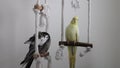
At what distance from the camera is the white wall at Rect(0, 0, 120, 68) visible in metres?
1.41

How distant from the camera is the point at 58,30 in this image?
150 cm

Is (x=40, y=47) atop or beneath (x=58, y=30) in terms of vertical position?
beneath

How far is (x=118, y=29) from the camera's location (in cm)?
157

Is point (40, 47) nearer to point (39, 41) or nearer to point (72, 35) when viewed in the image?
point (39, 41)

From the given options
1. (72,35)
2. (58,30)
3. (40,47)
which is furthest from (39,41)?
(58,30)

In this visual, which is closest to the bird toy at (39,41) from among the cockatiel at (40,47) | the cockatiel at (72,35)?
the cockatiel at (40,47)

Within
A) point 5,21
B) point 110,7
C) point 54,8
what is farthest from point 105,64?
point 5,21

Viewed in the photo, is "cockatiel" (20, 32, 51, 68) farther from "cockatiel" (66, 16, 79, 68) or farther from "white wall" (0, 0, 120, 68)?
"white wall" (0, 0, 120, 68)

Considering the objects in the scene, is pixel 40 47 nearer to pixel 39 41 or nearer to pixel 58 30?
pixel 39 41

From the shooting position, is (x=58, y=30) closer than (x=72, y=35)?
No

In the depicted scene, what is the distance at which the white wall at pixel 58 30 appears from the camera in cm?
141

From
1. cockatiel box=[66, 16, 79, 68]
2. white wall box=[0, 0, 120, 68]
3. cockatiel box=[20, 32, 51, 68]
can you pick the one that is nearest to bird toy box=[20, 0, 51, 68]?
cockatiel box=[20, 32, 51, 68]

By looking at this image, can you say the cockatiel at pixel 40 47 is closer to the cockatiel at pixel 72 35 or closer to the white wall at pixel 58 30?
the cockatiel at pixel 72 35

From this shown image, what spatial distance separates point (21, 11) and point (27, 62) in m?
0.45
